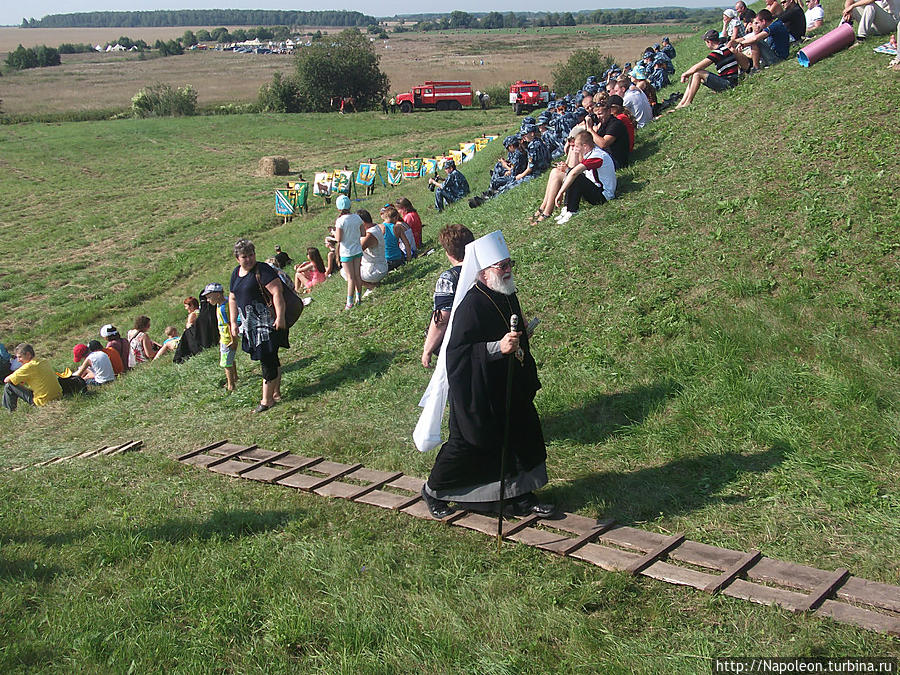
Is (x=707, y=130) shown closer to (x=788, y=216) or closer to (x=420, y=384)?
(x=788, y=216)

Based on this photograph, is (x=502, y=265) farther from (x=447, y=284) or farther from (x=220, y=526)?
(x=220, y=526)

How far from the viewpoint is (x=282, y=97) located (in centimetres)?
5275

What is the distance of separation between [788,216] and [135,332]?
10.4 m

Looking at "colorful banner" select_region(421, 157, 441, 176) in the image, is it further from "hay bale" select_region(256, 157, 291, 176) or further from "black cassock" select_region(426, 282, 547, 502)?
"black cassock" select_region(426, 282, 547, 502)

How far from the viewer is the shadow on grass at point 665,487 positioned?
5.10 m

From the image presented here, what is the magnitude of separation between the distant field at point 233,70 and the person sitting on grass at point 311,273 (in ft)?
162

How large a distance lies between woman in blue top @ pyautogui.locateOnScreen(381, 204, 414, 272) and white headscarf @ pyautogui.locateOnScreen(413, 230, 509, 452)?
22.4 feet

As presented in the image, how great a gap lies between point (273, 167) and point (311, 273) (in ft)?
58.1

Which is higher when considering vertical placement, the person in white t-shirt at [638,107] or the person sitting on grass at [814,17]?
the person sitting on grass at [814,17]

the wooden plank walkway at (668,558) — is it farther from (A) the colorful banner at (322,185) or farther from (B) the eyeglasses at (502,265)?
(A) the colorful banner at (322,185)

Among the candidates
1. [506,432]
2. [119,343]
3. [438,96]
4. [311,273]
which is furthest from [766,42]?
[438,96]

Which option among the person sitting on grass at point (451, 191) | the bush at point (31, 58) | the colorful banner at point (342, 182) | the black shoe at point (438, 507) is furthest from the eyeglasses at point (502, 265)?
the bush at point (31, 58)

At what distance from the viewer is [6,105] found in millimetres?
60500

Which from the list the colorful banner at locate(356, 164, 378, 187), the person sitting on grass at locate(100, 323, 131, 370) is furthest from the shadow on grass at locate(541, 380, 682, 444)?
the colorful banner at locate(356, 164, 378, 187)
